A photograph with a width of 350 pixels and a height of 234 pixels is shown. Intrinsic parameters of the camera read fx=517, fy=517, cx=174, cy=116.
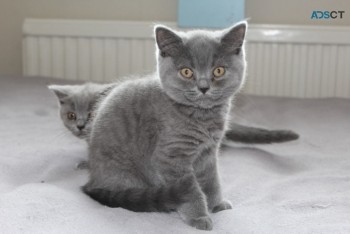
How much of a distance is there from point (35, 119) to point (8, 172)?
2.19ft

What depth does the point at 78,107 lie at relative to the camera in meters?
1.89

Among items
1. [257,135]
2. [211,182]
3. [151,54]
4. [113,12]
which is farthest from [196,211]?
[113,12]

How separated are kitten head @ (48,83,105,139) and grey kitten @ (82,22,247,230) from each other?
35cm

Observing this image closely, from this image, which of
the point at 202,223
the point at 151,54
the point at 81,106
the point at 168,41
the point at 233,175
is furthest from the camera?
the point at 151,54

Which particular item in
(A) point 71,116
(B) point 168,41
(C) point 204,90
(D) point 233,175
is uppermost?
(B) point 168,41

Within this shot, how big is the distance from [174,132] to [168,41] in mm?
252

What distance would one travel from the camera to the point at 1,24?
10.6ft

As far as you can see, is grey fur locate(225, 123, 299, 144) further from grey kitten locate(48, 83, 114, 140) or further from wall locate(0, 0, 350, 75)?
wall locate(0, 0, 350, 75)

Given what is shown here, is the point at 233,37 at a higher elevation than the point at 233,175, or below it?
higher

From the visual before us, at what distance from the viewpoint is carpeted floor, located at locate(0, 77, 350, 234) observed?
1263 mm

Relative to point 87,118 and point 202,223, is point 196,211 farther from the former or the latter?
point 87,118

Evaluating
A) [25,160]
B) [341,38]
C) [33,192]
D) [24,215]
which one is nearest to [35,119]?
[25,160]

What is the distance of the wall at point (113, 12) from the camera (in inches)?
117

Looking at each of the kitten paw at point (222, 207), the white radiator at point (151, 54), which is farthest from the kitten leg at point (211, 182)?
the white radiator at point (151, 54)
